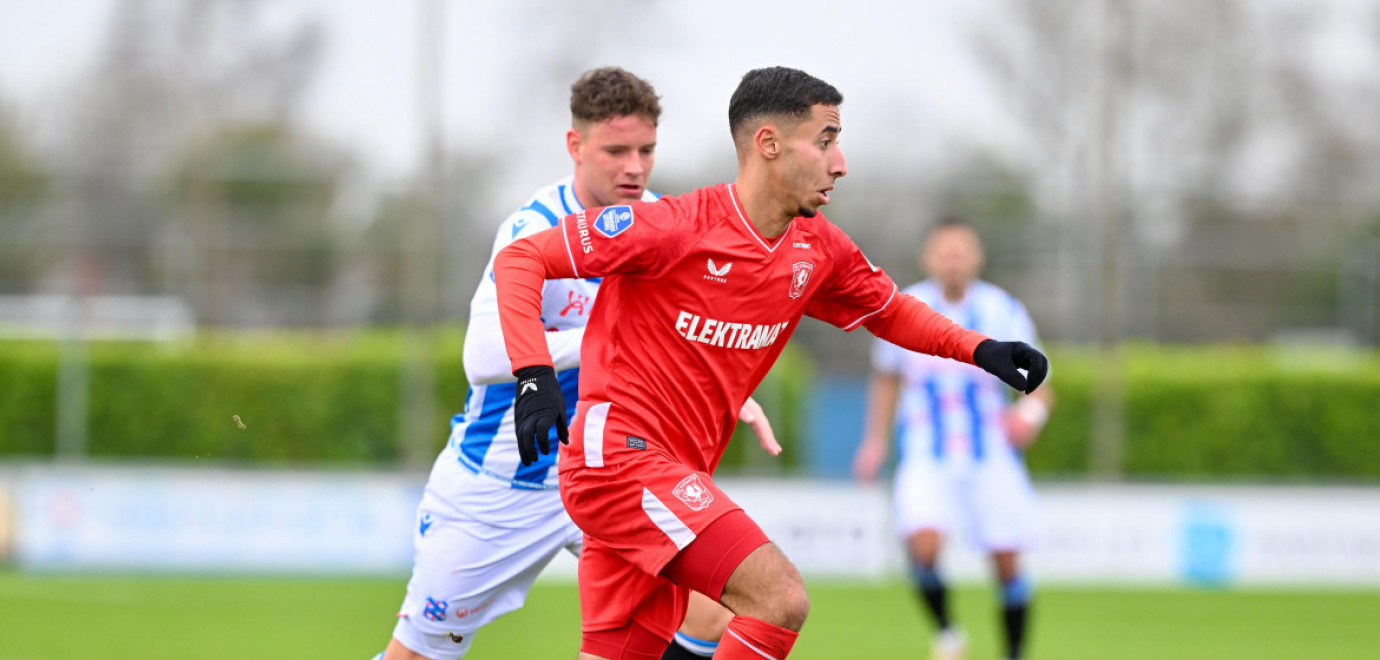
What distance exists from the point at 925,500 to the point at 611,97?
4.26 metres

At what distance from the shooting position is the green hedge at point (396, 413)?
19766mm

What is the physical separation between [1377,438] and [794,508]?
10.6 metres

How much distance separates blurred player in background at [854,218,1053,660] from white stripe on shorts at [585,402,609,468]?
435 centimetres

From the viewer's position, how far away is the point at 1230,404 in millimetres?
19906

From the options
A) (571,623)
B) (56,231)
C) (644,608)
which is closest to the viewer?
(644,608)

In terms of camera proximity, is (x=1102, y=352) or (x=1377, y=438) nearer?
(x=1102, y=352)

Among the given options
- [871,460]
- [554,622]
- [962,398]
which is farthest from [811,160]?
[554,622]

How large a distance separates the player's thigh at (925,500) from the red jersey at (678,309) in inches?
167

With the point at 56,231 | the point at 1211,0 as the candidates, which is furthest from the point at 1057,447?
the point at 56,231

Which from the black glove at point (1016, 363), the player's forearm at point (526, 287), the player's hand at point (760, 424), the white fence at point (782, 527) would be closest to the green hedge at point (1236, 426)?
the white fence at point (782, 527)

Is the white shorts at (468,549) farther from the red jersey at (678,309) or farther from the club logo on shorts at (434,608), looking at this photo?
the red jersey at (678,309)

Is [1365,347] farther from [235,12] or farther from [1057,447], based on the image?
[235,12]

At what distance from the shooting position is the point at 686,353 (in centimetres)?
411

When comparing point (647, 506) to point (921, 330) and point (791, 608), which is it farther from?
point (921, 330)
